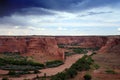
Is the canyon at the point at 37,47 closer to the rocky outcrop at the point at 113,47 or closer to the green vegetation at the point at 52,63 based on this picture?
the rocky outcrop at the point at 113,47

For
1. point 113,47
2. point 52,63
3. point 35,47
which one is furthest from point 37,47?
point 113,47

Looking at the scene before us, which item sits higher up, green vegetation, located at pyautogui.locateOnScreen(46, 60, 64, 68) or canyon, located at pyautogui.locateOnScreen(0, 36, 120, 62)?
canyon, located at pyautogui.locateOnScreen(0, 36, 120, 62)

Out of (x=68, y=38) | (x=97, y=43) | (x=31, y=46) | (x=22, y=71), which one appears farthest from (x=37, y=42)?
(x=68, y=38)

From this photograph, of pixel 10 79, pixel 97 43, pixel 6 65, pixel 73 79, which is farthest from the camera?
pixel 97 43

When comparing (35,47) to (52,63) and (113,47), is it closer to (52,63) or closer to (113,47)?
(52,63)

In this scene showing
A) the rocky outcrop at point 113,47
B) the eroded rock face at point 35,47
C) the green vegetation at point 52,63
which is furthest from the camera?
the rocky outcrop at point 113,47

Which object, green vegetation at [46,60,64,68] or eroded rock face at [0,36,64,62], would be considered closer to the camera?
green vegetation at [46,60,64,68]

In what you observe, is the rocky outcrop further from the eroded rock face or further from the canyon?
the eroded rock face

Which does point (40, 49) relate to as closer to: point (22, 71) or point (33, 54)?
point (33, 54)

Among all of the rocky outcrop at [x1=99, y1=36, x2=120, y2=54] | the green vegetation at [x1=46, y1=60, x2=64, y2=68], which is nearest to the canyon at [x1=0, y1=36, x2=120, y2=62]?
the rocky outcrop at [x1=99, y1=36, x2=120, y2=54]

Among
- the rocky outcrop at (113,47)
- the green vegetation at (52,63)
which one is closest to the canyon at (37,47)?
the rocky outcrop at (113,47)

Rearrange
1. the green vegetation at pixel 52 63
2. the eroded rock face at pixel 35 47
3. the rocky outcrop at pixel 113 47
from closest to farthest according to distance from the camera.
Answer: the green vegetation at pixel 52 63 < the eroded rock face at pixel 35 47 < the rocky outcrop at pixel 113 47
